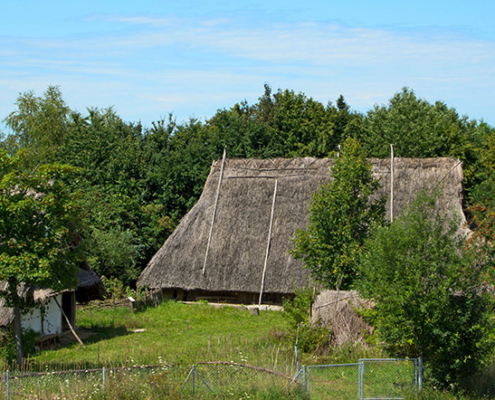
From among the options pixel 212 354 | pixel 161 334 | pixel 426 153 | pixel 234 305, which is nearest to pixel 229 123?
pixel 426 153

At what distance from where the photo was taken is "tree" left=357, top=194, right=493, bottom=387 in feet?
44.1

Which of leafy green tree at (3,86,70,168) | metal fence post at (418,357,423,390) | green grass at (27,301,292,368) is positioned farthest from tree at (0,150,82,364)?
leafy green tree at (3,86,70,168)

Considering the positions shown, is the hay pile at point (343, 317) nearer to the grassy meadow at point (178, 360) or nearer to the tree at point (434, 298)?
the grassy meadow at point (178, 360)

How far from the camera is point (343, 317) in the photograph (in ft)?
58.4

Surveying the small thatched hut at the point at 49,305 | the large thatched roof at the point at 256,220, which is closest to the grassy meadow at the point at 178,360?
the small thatched hut at the point at 49,305

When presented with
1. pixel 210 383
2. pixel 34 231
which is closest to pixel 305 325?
pixel 210 383

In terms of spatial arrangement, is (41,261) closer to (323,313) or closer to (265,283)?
(323,313)

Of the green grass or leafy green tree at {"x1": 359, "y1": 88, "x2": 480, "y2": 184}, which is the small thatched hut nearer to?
the green grass

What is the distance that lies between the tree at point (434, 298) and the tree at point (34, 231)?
7.13 m

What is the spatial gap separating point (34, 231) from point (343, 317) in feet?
27.6

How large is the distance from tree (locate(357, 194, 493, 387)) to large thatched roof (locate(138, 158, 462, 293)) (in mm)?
10102

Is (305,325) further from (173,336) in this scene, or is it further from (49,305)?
(49,305)

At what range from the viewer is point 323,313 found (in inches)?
712

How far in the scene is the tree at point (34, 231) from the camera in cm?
1423
